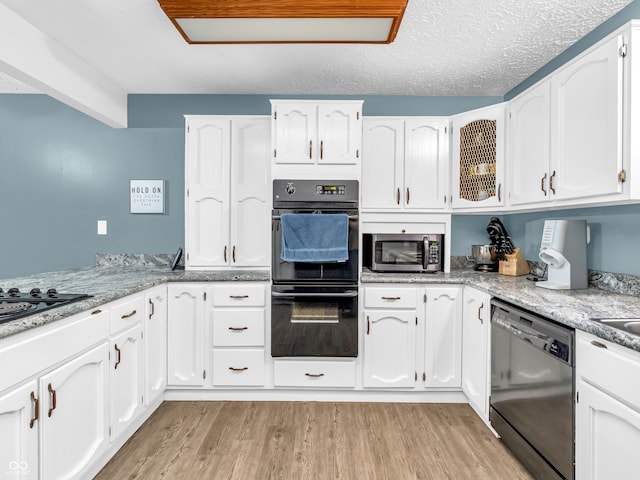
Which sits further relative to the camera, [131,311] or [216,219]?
[216,219]

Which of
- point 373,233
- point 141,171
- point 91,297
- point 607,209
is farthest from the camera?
point 141,171

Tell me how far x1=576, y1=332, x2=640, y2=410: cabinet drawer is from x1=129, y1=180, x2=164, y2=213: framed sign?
299 centimetres

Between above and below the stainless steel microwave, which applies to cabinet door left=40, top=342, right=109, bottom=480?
below

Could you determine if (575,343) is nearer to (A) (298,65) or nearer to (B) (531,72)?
(B) (531,72)

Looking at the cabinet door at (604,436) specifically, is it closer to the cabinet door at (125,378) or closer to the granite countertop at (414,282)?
the granite countertop at (414,282)

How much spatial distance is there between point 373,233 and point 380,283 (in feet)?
1.55

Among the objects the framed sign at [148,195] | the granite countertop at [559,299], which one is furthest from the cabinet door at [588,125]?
the framed sign at [148,195]

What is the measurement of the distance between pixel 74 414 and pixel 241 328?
1098mm

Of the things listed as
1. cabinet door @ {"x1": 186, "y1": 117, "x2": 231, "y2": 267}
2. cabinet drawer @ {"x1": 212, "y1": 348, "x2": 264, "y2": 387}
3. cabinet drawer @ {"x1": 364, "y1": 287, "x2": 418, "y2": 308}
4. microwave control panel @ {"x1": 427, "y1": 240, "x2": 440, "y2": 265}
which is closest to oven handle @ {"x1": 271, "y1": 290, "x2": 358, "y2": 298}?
cabinet drawer @ {"x1": 364, "y1": 287, "x2": 418, "y2": 308}

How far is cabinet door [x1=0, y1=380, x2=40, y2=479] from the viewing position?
3.67 ft

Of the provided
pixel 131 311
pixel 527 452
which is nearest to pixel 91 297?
pixel 131 311

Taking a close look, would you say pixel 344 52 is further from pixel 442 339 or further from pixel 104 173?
pixel 104 173

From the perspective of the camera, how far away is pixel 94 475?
1.70 metres

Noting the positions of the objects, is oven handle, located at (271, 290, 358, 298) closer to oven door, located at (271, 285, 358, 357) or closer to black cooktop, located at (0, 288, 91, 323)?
oven door, located at (271, 285, 358, 357)
